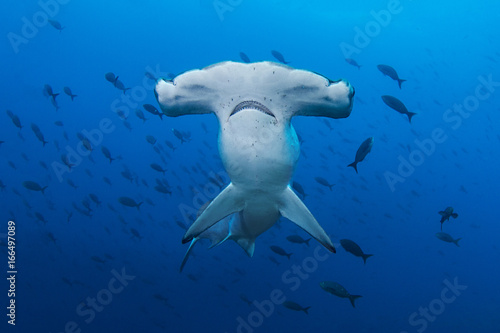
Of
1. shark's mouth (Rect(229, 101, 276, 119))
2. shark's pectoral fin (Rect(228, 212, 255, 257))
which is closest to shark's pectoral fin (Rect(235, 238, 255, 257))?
shark's pectoral fin (Rect(228, 212, 255, 257))

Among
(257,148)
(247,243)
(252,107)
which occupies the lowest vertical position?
(247,243)

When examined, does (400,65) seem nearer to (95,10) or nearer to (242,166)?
(95,10)

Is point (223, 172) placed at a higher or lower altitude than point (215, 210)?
lower

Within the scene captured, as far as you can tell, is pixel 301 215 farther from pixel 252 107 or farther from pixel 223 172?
pixel 223 172

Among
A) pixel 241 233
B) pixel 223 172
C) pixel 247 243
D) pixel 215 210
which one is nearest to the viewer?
pixel 215 210

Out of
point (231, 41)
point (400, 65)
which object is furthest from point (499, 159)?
point (231, 41)

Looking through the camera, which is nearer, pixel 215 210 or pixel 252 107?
pixel 252 107

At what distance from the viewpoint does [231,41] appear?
125 feet

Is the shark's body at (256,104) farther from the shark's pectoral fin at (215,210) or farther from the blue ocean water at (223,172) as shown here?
the blue ocean water at (223,172)

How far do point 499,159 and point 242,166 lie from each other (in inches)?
2062

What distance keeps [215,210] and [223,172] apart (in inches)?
475

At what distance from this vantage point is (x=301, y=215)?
3.28m

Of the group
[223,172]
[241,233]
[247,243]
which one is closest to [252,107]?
[241,233]

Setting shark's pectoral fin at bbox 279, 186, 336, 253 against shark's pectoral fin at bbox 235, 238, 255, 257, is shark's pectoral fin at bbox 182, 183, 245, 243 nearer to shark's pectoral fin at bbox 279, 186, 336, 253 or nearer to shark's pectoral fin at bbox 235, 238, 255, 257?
shark's pectoral fin at bbox 279, 186, 336, 253
